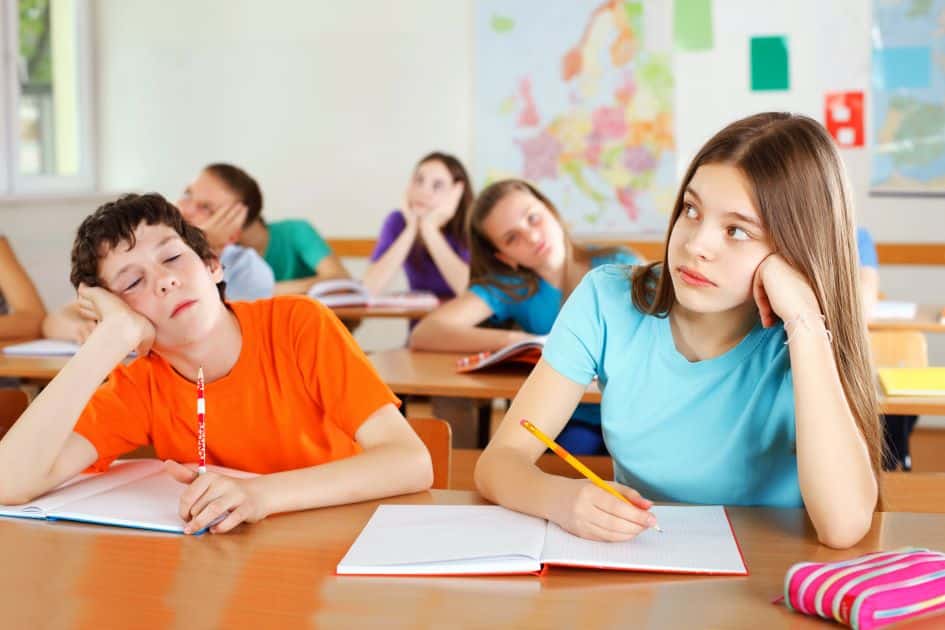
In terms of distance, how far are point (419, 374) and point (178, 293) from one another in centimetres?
104

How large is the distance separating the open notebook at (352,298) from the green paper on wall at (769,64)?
190cm

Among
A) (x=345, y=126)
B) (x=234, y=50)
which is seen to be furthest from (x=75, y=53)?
(x=345, y=126)

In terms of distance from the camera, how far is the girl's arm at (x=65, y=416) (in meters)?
1.60

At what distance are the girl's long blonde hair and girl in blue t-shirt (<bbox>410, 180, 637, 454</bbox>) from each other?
5.46 feet

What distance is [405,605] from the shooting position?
47.3 inches

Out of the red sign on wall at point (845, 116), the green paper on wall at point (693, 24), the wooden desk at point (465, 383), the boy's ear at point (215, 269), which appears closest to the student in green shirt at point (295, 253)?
the wooden desk at point (465, 383)

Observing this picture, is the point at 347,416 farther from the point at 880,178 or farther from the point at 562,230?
the point at 880,178

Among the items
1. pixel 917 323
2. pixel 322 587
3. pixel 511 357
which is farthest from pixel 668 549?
pixel 917 323

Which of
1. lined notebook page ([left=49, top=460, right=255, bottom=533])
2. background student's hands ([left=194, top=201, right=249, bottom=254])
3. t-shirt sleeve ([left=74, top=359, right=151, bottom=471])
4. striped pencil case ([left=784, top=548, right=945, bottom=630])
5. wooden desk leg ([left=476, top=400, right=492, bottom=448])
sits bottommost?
wooden desk leg ([left=476, top=400, right=492, bottom=448])

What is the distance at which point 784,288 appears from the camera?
1.52 m

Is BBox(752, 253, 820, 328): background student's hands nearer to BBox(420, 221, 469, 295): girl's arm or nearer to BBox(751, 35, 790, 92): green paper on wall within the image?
BBox(420, 221, 469, 295): girl's arm

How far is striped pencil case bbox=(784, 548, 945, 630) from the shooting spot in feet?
3.65

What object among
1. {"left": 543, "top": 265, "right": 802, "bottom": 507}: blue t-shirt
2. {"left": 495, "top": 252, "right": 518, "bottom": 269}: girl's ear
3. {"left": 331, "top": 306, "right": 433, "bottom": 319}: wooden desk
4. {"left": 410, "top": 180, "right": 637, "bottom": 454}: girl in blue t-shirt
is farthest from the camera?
{"left": 331, "top": 306, "right": 433, "bottom": 319}: wooden desk

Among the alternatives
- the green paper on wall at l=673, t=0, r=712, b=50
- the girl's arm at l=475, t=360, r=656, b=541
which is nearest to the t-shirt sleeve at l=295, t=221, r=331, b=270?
the green paper on wall at l=673, t=0, r=712, b=50
